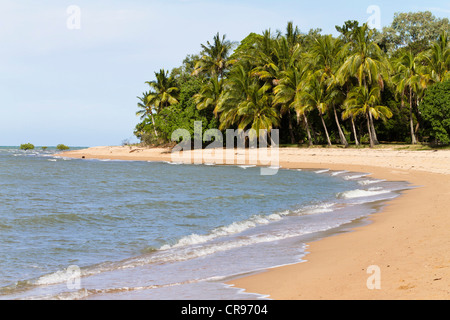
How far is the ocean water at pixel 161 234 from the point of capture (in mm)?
6453

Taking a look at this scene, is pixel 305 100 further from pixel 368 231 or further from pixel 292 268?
pixel 292 268

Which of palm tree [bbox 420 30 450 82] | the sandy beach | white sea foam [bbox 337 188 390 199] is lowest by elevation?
white sea foam [bbox 337 188 390 199]

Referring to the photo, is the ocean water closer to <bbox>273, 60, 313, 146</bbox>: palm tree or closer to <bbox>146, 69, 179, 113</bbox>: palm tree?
<bbox>273, 60, 313, 146</bbox>: palm tree

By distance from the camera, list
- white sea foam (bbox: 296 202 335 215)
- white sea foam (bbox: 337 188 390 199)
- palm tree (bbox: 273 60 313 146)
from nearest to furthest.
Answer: white sea foam (bbox: 296 202 335 215), white sea foam (bbox: 337 188 390 199), palm tree (bbox: 273 60 313 146)

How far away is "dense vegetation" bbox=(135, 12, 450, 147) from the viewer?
35.2 m

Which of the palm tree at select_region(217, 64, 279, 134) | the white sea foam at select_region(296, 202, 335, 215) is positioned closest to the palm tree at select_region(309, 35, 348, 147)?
the palm tree at select_region(217, 64, 279, 134)

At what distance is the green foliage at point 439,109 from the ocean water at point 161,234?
1362 centimetres

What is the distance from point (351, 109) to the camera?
3569 centimetres

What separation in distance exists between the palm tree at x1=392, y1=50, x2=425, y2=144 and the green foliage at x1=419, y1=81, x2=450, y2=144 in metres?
3.08

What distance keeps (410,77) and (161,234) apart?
1213 inches

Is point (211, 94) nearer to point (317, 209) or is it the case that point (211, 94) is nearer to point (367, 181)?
point (367, 181)

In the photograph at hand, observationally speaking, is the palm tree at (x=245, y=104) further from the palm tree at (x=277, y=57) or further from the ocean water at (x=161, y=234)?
the ocean water at (x=161, y=234)

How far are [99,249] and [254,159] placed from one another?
111 feet

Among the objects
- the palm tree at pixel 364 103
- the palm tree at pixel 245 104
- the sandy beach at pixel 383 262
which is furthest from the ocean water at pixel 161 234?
the palm tree at pixel 245 104
